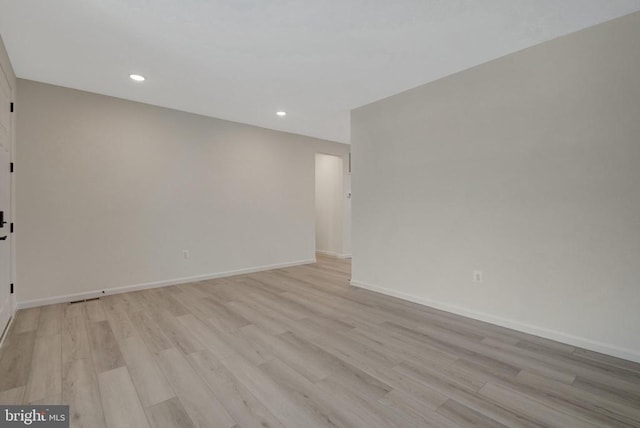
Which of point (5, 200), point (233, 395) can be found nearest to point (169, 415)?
point (233, 395)

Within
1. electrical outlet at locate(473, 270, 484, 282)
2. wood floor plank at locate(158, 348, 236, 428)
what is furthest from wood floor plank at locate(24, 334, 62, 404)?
electrical outlet at locate(473, 270, 484, 282)

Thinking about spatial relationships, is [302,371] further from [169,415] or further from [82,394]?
[82,394]

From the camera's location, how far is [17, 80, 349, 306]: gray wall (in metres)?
3.26

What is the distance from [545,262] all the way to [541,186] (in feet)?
2.17

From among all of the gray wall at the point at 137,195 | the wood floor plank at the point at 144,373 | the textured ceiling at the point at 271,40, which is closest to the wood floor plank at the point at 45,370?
the wood floor plank at the point at 144,373

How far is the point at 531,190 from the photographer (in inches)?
101

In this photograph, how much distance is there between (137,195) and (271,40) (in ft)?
9.23

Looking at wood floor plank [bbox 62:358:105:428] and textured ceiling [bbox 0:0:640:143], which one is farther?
textured ceiling [bbox 0:0:640:143]

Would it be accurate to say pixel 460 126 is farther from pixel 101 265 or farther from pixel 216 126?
pixel 101 265

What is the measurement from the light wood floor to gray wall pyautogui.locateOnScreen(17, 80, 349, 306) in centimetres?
69

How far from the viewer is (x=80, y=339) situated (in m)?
2.45

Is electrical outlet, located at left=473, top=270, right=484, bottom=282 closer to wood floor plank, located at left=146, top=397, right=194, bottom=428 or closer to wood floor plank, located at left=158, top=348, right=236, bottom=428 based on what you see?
wood floor plank, located at left=158, top=348, right=236, bottom=428

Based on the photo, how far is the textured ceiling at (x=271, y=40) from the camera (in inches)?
80.4

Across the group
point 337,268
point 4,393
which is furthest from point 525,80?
point 4,393
